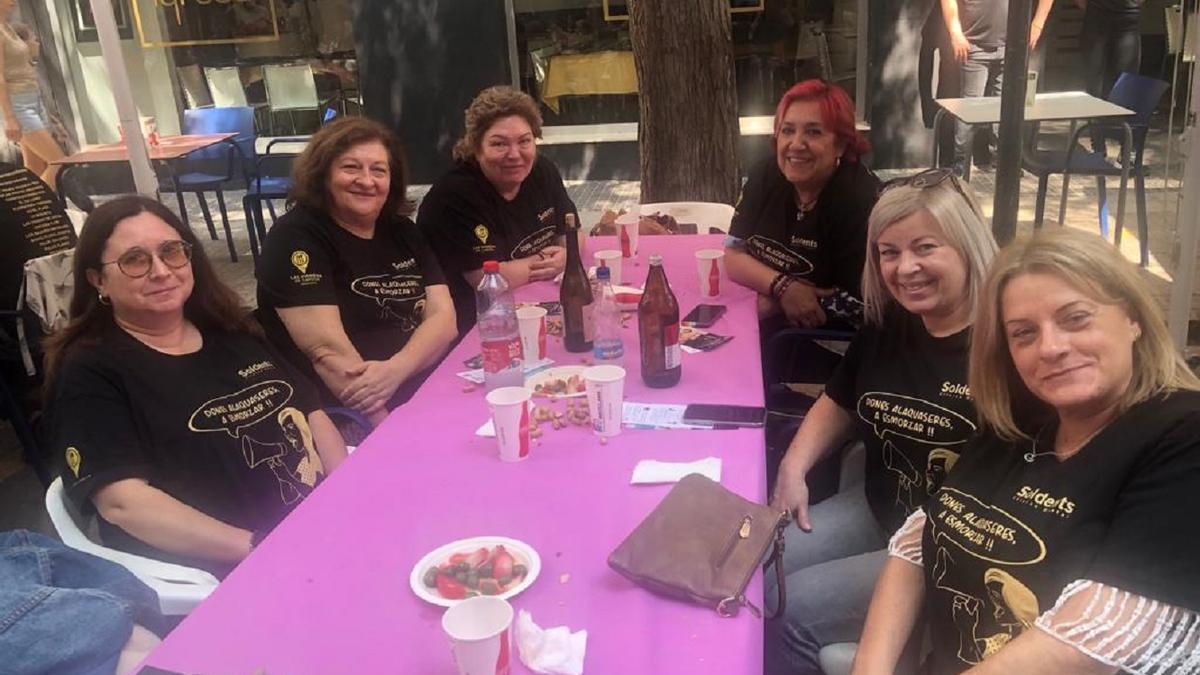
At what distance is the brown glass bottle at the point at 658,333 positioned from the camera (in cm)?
233

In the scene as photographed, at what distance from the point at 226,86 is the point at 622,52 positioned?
3798 millimetres

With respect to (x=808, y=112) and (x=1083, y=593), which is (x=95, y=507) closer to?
(x=1083, y=593)

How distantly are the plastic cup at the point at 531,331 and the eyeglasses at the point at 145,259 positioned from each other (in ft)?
2.80

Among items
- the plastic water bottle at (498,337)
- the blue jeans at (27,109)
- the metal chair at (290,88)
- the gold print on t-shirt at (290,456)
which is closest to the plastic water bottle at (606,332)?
the plastic water bottle at (498,337)

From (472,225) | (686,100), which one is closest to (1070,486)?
(472,225)

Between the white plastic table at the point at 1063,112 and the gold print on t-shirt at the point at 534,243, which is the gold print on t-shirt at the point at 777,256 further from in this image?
the white plastic table at the point at 1063,112

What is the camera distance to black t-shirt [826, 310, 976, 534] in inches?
77.4

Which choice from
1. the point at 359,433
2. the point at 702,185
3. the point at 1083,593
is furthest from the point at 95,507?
the point at 702,185

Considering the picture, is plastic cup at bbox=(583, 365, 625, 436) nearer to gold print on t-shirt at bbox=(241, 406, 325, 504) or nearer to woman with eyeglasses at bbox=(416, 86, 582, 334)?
gold print on t-shirt at bbox=(241, 406, 325, 504)

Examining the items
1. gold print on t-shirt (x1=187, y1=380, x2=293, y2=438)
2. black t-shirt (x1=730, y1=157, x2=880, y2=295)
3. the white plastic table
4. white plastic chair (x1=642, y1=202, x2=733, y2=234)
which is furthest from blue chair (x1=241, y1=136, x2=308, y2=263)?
the white plastic table

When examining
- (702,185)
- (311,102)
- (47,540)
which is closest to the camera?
(47,540)

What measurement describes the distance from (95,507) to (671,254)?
2291mm

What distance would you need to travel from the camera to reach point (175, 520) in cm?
198

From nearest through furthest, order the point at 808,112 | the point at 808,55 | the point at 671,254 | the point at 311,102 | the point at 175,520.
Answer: the point at 175,520 < the point at 808,112 < the point at 671,254 < the point at 808,55 < the point at 311,102
